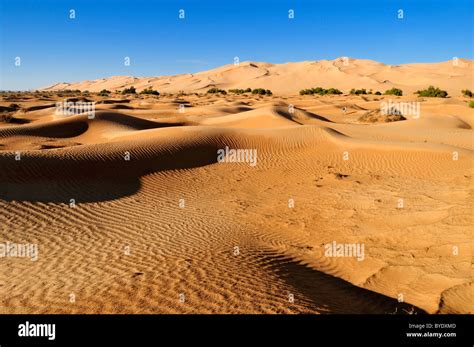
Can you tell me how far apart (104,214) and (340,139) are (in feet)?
35.0

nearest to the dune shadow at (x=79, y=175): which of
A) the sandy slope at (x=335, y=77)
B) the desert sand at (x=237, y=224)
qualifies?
the desert sand at (x=237, y=224)

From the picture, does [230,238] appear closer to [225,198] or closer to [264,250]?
[264,250]

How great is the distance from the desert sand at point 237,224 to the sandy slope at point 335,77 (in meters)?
58.3

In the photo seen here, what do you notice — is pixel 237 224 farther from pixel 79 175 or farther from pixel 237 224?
pixel 79 175

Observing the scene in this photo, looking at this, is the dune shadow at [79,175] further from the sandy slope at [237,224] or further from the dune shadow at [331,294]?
the dune shadow at [331,294]

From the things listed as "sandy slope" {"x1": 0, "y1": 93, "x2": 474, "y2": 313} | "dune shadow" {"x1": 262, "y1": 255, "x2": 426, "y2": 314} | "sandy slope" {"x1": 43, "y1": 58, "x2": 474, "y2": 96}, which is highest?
"sandy slope" {"x1": 43, "y1": 58, "x2": 474, "y2": 96}

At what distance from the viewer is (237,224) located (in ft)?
27.1

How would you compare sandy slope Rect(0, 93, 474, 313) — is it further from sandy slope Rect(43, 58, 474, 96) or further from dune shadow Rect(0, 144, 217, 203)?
sandy slope Rect(43, 58, 474, 96)

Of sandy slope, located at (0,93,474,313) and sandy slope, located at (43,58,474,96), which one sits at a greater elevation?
sandy slope, located at (43,58,474,96)

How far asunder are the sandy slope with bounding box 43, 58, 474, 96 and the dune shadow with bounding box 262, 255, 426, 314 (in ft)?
217

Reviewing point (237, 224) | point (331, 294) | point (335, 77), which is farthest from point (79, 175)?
point (335, 77)

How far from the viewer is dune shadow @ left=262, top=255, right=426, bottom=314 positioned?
473cm

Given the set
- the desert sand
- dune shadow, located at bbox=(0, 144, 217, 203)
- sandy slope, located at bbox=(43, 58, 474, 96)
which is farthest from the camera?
sandy slope, located at bbox=(43, 58, 474, 96)

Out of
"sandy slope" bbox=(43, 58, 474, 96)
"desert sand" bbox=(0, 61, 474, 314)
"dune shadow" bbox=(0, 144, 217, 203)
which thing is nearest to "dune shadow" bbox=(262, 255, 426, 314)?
"desert sand" bbox=(0, 61, 474, 314)
